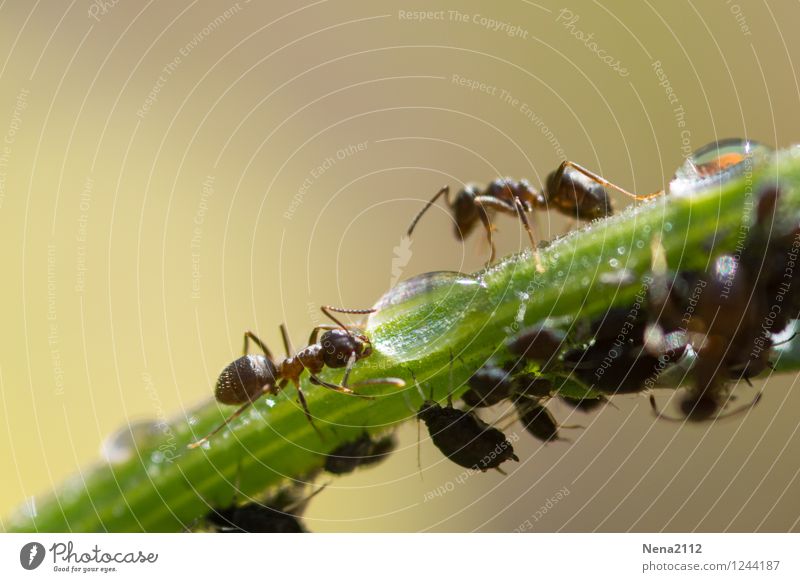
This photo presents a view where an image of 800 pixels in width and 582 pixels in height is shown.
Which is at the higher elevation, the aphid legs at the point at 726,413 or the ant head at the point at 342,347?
the ant head at the point at 342,347

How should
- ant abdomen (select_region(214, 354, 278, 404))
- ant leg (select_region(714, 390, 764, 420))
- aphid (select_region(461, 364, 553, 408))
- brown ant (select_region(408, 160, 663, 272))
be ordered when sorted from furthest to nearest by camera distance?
brown ant (select_region(408, 160, 663, 272)) → ant abdomen (select_region(214, 354, 278, 404)) → ant leg (select_region(714, 390, 764, 420)) → aphid (select_region(461, 364, 553, 408))

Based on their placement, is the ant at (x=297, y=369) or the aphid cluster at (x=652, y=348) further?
the ant at (x=297, y=369)

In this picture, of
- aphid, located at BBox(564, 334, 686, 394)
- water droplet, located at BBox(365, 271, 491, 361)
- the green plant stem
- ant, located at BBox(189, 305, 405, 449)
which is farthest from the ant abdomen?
aphid, located at BBox(564, 334, 686, 394)

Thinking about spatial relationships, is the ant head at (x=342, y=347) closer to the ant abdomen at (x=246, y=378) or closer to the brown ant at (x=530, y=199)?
the ant abdomen at (x=246, y=378)

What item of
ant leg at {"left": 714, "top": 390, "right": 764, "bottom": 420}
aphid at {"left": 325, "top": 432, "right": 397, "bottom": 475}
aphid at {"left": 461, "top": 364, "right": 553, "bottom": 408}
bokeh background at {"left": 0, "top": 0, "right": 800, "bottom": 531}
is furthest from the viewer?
bokeh background at {"left": 0, "top": 0, "right": 800, "bottom": 531}

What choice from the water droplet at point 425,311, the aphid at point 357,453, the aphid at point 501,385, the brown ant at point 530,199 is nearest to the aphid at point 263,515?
the aphid at point 357,453

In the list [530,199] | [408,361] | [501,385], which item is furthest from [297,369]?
[530,199]

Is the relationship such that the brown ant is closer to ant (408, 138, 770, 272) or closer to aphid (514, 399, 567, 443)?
ant (408, 138, 770, 272)

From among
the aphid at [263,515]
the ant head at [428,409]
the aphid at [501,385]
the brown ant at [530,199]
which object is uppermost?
the brown ant at [530,199]
